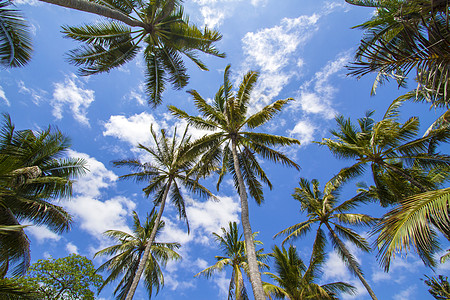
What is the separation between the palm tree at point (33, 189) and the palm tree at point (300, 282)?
11.8 metres

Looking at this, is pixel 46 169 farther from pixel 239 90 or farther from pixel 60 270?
pixel 239 90

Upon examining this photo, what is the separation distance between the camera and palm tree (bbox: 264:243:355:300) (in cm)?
1295

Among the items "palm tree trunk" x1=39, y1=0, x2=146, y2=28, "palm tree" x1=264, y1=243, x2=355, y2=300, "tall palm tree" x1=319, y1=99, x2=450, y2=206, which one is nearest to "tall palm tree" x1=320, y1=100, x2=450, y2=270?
"tall palm tree" x1=319, y1=99, x2=450, y2=206

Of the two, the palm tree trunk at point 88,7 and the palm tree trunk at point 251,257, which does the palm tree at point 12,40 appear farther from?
the palm tree trunk at point 251,257

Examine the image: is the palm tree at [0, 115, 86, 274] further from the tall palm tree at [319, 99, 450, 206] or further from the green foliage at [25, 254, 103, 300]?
the tall palm tree at [319, 99, 450, 206]

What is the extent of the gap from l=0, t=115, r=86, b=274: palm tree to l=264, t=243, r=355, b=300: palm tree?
11792 millimetres

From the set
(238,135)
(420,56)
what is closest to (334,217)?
(238,135)

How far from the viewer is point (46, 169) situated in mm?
10539

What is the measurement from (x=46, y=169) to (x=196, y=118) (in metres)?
7.70

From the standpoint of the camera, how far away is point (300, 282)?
14211mm

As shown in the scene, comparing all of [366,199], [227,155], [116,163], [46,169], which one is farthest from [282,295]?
[46,169]

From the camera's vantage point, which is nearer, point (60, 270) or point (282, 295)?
point (60, 270)

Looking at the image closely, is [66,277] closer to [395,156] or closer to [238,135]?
[238,135]

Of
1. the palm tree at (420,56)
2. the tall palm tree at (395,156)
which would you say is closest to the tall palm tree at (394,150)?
the tall palm tree at (395,156)
